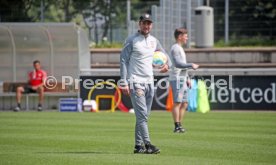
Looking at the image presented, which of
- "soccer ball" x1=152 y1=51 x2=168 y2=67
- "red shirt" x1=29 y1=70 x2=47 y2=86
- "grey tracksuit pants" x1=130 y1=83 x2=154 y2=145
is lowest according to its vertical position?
"red shirt" x1=29 y1=70 x2=47 y2=86

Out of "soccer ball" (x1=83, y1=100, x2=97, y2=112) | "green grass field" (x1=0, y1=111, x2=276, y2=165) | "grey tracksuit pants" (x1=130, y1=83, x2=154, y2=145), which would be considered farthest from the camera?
"soccer ball" (x1=83, y1=100, x2=97, y2=112)

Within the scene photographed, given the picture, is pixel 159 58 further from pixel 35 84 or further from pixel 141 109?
pixel 35 84

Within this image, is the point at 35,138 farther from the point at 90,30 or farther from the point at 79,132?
the point at 90,30

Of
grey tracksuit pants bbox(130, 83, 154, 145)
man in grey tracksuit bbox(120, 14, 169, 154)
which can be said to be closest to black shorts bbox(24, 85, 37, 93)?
man in grey tracksuit bbox(120, 14, 169, 154)

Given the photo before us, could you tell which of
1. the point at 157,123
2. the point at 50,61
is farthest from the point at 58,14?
the point at 157,123

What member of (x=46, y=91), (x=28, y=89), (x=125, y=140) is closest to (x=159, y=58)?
(x=125, y=140)

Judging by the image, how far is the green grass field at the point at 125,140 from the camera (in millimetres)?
12703

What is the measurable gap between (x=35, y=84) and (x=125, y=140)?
12.8 metres

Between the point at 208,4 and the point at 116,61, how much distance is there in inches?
184

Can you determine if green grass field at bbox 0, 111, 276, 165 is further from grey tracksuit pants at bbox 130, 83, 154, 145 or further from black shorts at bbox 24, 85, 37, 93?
black shorts at bbox 24, 85, 37, 93

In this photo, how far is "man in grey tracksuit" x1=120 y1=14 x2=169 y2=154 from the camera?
13484 mm

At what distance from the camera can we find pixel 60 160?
1252cm

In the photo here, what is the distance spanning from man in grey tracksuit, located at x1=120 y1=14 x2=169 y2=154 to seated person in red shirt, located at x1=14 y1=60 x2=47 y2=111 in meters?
14.5

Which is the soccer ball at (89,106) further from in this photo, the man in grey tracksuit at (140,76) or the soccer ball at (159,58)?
the man in grey tracksuit at (140,76)
